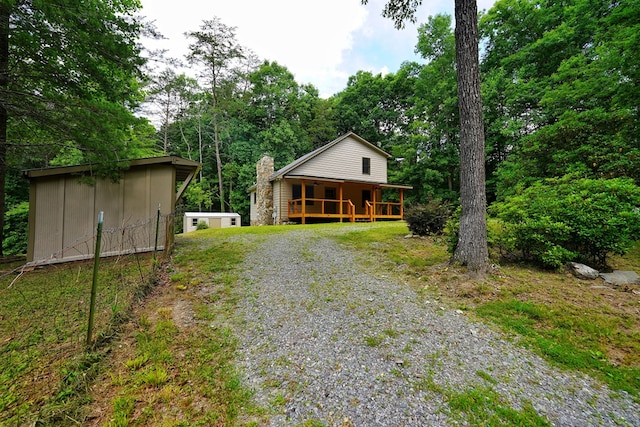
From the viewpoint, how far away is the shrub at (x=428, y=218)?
8.16m

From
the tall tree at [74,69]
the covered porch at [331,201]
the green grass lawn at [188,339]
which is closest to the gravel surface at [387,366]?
the green grass lawn at [188,339]

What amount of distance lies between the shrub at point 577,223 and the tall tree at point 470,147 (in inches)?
36.6

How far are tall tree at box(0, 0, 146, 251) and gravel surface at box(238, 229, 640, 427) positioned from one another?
529 centimetres

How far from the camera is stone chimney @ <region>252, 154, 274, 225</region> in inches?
624

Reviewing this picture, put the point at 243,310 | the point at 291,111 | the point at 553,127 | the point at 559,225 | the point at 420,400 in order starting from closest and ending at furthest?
the point at 420,400
the point at 243,310
the point at 559,225
the point at 553,127
the point at 291,111

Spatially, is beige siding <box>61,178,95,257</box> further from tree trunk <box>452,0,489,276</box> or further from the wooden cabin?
tree trunk <box>452,0,489,276</box>

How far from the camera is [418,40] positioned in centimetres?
2112

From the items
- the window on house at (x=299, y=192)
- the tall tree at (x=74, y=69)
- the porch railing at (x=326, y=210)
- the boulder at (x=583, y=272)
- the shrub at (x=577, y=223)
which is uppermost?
the tall tree at (x=74, y=69)

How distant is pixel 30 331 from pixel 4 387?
53.1 inches

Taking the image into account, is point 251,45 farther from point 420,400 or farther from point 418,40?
point 420,400

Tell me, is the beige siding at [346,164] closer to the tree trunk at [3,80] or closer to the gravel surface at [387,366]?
the tree trunk at [3,80]

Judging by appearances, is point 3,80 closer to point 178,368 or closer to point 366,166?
point 178,368

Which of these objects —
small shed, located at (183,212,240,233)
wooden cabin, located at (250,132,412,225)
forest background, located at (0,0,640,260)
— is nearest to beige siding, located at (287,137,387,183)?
wooden cabin, located at (250,132,412,225)

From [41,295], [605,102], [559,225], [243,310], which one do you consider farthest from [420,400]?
[605,102]
